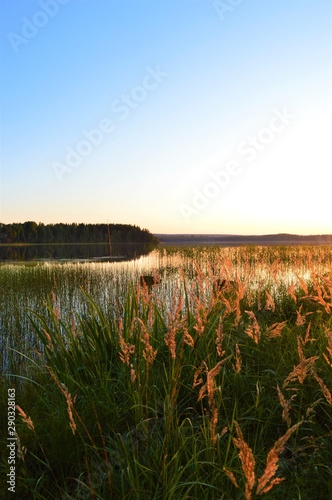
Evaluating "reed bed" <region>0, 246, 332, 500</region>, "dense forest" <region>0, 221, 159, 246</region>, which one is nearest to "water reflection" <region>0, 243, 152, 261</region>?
"reed bed" <region>0, 246, 332, 500</region>

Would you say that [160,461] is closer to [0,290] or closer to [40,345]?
[40,345]

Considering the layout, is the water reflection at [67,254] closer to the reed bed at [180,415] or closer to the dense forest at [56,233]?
the reed bed at [180,415]

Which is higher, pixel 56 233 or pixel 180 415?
pixel 56 233

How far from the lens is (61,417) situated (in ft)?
10.3

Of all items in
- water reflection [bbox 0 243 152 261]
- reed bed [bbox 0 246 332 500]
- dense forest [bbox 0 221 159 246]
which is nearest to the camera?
reed bed [bbox 0 246 332 500]

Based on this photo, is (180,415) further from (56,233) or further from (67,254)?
(56,233)

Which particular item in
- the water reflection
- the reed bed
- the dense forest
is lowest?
the reed bed

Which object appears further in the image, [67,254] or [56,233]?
[56,233]

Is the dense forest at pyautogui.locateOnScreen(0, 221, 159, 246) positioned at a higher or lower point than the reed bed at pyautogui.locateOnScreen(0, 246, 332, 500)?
higher

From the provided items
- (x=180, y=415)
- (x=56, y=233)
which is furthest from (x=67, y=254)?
(x=180, y=415)

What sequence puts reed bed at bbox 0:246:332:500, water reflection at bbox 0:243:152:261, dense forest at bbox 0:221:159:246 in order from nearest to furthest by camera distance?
reed bed at bbox 0:246:332:500 < water reflection at bbox 0:243:152:261 < dense forest at bbox 0:221:159:246

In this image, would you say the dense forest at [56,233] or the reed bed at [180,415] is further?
the dense forest at [56,233]

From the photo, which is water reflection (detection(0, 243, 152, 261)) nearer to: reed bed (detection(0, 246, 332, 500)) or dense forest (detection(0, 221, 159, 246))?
reed bed (detection(0, 246, 332, 500))

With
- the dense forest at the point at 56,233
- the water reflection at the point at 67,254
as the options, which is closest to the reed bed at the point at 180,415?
the water reflection at the point at 67,254
